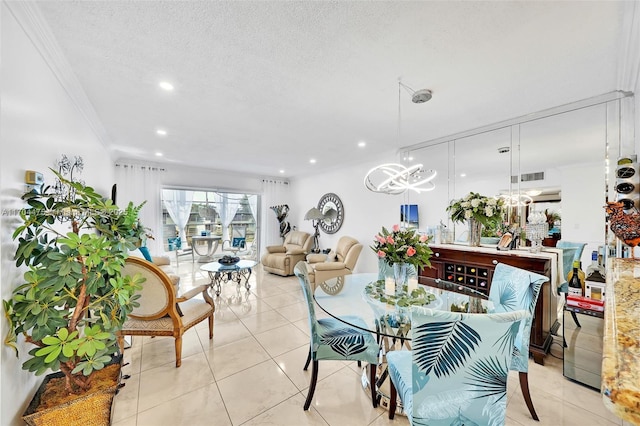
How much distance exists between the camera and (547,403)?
1.82m

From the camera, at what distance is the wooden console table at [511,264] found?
2330mm

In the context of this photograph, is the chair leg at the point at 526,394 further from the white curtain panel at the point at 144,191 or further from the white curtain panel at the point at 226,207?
the white curtain panel at the point at 226,207

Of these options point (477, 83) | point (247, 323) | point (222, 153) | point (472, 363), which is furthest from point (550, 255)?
point (222, 153)

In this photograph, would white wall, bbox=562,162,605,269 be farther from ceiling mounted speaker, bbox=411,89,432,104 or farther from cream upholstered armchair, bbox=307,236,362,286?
cream upholstered armchair, bbox=307,236,362,286

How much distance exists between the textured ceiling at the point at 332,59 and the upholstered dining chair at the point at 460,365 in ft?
5.44

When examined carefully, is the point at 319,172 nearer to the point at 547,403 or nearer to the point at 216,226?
the point at 216,226

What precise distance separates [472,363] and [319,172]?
18.2ft

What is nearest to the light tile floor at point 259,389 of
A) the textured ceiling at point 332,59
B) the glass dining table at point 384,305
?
the glass dining table at point 384,305

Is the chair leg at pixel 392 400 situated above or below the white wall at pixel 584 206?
below

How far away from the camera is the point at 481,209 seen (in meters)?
2.94

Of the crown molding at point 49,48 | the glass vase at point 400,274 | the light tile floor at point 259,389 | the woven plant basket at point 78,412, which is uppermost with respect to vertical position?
the crown molding at point 49,48

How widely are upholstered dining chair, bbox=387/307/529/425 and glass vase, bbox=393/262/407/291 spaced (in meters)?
0.93

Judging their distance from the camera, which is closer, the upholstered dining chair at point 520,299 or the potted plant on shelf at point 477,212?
the upholstered dining chair at point 520,299

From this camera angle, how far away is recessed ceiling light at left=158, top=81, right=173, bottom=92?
2.25 m
